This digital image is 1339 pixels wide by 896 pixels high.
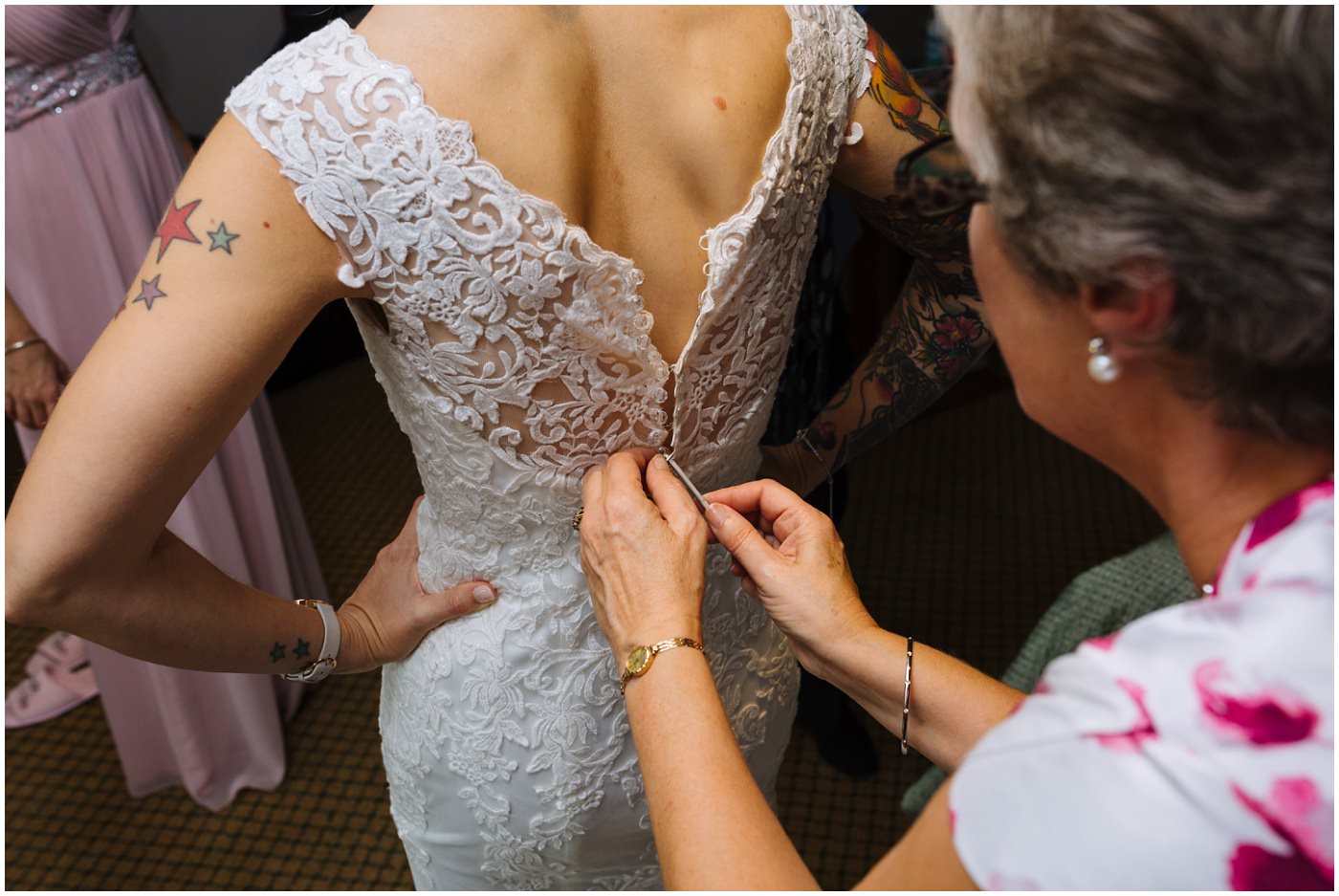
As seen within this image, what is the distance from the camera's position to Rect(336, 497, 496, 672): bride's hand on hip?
1140mm

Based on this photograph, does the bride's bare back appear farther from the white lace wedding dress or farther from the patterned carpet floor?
the patterned carpet floor

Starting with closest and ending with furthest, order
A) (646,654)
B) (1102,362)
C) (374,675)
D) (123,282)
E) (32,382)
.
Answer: (1102,362), (646,654), (32,382), (123,282), (374,675)

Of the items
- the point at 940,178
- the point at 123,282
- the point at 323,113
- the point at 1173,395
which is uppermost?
the point at 323,113

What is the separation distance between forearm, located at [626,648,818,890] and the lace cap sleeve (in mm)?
448

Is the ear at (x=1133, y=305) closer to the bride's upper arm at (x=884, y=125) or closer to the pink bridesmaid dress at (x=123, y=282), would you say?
the bride's upper arm at (x=884, y=125)

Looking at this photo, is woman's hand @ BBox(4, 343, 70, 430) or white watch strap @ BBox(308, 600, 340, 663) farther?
woman's hand @ BBox(4, 343, 70, 430)

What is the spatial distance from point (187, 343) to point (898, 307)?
946mm

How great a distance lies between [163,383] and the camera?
828 millimetres

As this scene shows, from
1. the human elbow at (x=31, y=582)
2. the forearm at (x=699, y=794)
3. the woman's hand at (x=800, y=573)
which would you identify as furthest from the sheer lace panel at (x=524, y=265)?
the human elbow at (x=31, y=582)

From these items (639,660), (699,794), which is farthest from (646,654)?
(699,794)

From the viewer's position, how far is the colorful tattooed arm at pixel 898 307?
3.65 feet

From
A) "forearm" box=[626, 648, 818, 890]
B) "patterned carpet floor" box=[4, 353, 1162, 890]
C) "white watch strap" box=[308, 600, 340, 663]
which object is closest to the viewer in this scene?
"forearm" box=[626, 648, 818, 890]

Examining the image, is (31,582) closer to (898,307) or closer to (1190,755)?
(1190,755)

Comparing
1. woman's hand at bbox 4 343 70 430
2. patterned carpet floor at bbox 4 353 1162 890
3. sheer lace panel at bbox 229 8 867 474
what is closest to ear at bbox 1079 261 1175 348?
sheer lace panel at bbox 229 8 867 474
